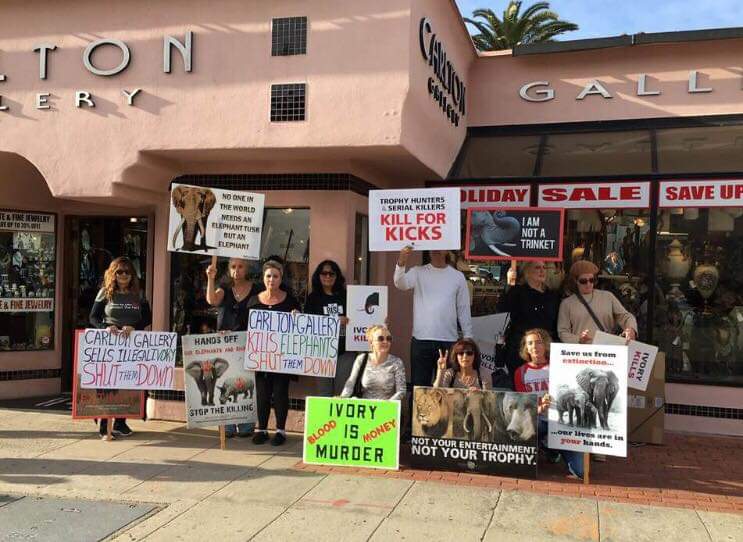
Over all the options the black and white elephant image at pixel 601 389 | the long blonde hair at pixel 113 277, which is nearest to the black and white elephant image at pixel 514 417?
the black and white elephant image at pixel 601 389

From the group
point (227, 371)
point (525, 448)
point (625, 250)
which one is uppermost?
point (625, 250)

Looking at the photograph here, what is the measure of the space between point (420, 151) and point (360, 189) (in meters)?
0.83

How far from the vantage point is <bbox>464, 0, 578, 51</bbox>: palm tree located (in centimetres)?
2120

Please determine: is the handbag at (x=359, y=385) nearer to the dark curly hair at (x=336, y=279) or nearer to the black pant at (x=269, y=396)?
the black pant at (x=269, y=396)

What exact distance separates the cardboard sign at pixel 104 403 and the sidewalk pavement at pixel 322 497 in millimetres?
279

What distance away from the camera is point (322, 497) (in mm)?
4898

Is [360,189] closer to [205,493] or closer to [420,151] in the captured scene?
[420,151]

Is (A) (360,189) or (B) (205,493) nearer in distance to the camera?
(B) (205,493)

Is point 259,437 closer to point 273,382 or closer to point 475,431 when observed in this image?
point 273,382

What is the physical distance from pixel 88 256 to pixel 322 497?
5.60 metres

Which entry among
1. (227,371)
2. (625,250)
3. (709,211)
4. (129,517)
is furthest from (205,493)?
(709,211)

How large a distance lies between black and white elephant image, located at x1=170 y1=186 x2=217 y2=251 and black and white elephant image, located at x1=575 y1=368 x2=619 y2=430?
11.7 ft

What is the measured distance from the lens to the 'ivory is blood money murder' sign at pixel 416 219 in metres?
5.98

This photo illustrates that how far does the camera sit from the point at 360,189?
7.20m
